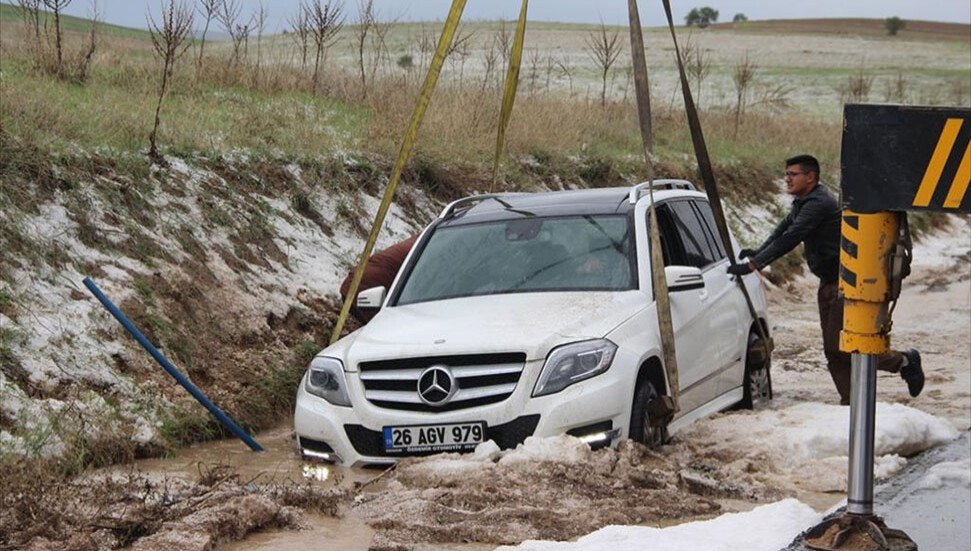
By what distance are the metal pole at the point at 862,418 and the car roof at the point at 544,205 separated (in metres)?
3.74

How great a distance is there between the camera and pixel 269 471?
844cm

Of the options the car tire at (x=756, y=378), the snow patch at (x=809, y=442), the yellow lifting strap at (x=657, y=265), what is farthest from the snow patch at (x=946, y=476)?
the car tire at (x=756, y=378)

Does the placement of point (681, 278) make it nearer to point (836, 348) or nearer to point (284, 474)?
point (836, 348)

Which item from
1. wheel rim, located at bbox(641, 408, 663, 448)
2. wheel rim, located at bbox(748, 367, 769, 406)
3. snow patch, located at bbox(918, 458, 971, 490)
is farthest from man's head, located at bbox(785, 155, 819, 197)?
snow patch, located at bbox(918, 458, 971, 490)

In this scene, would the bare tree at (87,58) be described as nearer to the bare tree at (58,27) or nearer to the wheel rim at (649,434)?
the bare tree at (58,27)

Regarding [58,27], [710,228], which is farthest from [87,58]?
[710,228]

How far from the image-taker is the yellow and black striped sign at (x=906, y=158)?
5.14 m

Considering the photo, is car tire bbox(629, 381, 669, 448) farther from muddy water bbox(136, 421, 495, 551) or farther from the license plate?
muddy water bbox(136, 421, 495, 551)

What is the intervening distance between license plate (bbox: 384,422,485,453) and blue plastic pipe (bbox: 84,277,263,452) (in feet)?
5.82

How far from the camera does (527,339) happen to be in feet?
25.3

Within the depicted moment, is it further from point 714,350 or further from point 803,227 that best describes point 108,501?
point 803,227

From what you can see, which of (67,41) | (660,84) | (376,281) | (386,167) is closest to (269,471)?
(376,281)

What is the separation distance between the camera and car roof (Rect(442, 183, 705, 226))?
9266 millimetres

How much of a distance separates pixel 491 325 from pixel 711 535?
2.35 meters
